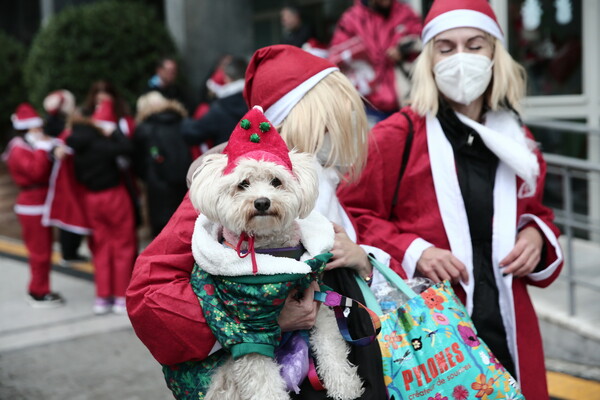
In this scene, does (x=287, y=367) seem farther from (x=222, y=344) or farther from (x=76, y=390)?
(x=76, y=390)

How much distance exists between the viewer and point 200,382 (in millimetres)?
2182

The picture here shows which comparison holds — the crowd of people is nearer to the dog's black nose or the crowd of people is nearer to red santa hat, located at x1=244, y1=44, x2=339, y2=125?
red santa hat, located at x1=244, y1=44, x2=339, y2=125

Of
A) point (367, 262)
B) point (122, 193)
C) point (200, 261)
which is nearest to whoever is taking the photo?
point (200, 261)

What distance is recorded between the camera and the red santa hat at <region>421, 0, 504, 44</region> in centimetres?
289

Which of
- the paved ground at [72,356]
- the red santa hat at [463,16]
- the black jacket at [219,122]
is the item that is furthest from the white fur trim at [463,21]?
the black jacket at [219,122]

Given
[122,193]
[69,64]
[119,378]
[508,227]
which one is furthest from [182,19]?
[508,227]

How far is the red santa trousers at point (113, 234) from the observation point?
23.0 ft

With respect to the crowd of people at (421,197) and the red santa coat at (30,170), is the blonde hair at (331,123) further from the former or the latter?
the red santa coat at (30,170)

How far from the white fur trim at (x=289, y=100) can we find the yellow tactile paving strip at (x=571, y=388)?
2.94 metres

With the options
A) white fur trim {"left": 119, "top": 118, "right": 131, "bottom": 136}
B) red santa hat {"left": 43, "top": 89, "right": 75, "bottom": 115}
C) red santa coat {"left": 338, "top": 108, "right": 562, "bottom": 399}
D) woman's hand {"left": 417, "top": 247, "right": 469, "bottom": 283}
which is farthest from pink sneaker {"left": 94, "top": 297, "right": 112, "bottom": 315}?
woman's hand {"left": 417, "top": 247, "right": 469, "bottom": 283}

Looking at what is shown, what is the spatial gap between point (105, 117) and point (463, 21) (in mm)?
5269

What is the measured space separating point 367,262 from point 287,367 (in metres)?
0.47

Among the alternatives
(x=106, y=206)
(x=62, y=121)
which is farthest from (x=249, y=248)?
(x=62, y=121)

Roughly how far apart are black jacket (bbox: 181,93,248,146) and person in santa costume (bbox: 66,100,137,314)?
861 mm
